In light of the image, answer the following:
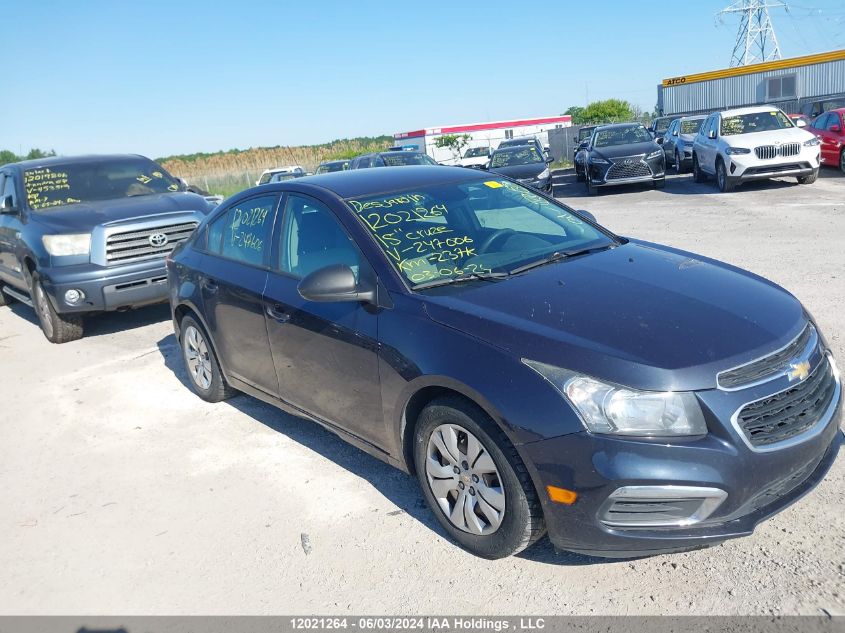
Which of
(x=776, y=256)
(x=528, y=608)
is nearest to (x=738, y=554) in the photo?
(x=528, y=608)

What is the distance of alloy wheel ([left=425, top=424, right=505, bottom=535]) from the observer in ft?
10.3

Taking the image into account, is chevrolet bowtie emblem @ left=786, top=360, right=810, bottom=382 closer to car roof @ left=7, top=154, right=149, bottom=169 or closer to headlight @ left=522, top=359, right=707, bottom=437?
headlight @ left=522, top=359, right=707, bottom=437

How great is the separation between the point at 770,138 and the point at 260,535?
1454cm

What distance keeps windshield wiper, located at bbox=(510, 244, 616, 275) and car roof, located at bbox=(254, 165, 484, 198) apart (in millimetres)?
911

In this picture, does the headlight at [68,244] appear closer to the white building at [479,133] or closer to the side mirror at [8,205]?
the side mirror at [8,205]

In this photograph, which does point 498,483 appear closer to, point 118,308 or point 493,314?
point 493,314

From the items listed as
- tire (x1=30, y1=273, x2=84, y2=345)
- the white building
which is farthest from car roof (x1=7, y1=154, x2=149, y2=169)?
the white building

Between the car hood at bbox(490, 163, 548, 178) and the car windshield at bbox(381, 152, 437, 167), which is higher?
the car windshield at bbox(381, 152, 437, 167)

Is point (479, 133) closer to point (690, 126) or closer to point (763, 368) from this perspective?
point (690, 126)

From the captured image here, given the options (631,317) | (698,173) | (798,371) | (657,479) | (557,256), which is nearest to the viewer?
(657,479)

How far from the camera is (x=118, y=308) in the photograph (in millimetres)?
7930

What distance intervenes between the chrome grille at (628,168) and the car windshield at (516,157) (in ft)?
5.79

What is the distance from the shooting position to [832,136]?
57.1 ft

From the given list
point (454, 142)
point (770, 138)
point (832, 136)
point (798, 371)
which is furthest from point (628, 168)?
point (454, 142)
